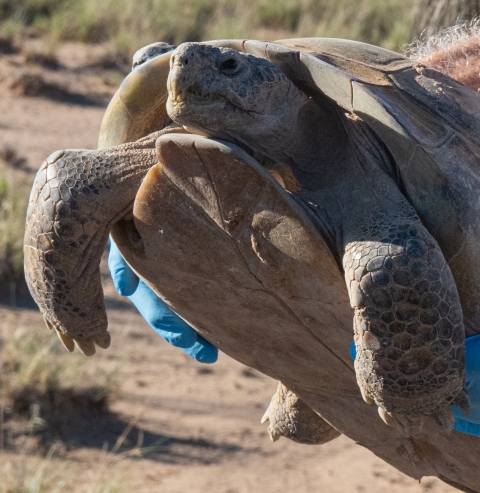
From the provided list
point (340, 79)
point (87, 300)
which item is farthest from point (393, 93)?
point (87, 300)

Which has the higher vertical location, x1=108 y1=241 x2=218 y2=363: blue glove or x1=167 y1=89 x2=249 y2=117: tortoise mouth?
x1=167 y1=89 x2=249 y2=117: tortoise mouth

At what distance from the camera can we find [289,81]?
1.97 metres

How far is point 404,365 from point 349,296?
21cm

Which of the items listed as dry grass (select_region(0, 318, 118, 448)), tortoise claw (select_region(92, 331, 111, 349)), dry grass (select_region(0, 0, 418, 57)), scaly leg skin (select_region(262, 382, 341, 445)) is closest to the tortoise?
tortoise claw (select_region(92, 331, 111, 349))

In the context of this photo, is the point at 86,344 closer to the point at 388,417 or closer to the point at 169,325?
the point at 169,325

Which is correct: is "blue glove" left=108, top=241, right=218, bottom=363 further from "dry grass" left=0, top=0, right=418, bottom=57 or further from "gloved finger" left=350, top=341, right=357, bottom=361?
"dry grass" left=0, top=0, right=418, bottom=57

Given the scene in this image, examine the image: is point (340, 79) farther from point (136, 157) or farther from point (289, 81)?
point (136, 157)

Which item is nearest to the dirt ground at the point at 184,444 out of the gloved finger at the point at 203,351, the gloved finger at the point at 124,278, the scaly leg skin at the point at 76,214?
the gloved finger at the point at 203,351

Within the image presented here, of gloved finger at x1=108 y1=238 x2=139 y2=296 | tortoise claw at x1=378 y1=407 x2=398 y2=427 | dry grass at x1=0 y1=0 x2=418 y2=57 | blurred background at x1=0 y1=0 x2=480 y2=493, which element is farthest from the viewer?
dry grass at x1=0 y1=0 x2=418 y2=57

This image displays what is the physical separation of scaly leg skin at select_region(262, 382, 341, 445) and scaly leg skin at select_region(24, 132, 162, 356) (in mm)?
1001

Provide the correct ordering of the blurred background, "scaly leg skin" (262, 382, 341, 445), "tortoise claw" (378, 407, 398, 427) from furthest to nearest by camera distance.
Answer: the blurred background, "scaly leg skin" (262, 382, 341, 445), "tortoise claw" (378, 407, 398, 427)

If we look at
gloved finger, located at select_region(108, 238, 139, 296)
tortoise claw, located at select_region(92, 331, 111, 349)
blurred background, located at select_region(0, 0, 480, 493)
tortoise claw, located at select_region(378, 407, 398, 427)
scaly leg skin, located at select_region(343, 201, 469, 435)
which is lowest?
blurred background, located at select_region(0, 0, 480, 493)

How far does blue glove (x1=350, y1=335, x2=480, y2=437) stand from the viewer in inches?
79.5

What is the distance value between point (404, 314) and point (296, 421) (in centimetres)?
128
